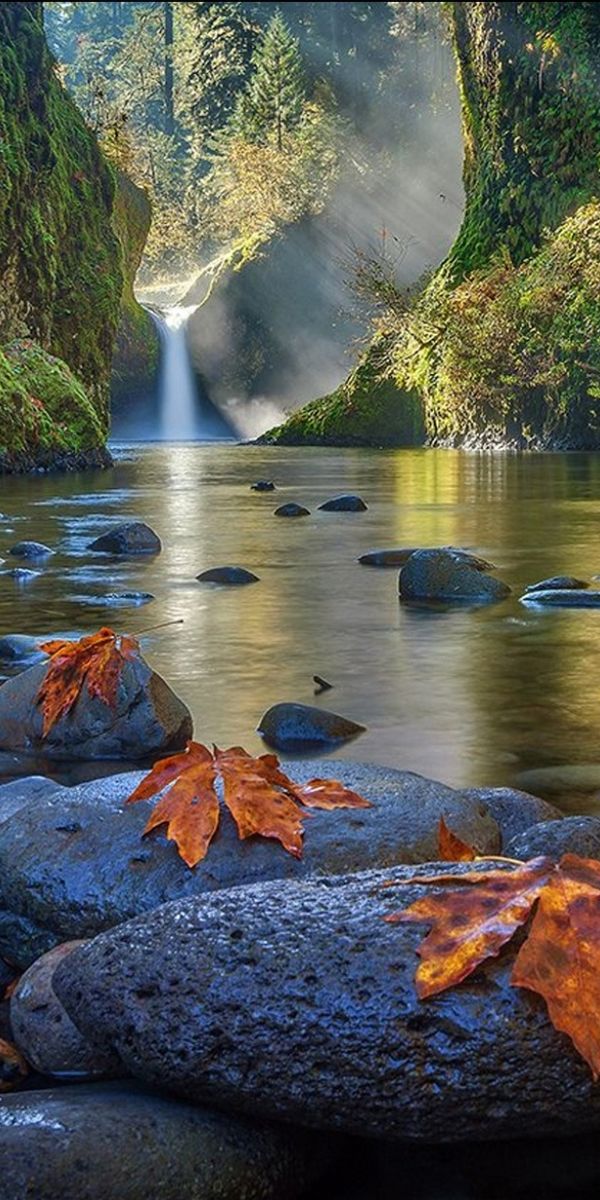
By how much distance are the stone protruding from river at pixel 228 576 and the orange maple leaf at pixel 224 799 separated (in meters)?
7.09

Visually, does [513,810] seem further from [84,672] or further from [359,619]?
[359,619]

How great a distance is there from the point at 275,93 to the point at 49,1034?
5632cm

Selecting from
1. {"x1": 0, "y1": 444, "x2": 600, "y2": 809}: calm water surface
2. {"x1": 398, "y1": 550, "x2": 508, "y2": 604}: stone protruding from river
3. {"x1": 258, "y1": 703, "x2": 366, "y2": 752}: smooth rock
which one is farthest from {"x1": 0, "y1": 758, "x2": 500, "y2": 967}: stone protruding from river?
{"x1": 398, "y1": 550, "x2": 508, "y2": 604}: stone protruding from river

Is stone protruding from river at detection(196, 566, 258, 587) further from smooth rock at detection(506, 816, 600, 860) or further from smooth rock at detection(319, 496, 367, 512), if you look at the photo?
smooth rock at detection(506, 816, 600, 860)

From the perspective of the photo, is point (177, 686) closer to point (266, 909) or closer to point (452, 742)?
point (452, 742)

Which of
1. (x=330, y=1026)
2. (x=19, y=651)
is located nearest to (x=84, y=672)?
(x=19, y=651)

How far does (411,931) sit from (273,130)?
55.8m

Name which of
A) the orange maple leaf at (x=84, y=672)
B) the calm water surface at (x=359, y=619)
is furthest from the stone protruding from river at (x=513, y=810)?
the orange maple leaf at (x=84, y=672)

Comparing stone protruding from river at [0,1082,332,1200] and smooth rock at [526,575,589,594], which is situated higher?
stone protruding from river at [0,1082,332,1200]

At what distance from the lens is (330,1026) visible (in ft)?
7.45

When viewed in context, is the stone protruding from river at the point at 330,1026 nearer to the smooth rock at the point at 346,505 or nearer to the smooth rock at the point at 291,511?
the smooth rock at the point at 291,511

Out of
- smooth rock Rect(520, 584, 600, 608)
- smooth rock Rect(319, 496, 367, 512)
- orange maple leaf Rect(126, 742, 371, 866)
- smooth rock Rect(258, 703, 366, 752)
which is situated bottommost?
smooth rock Rect(319, 496, 367, 512)

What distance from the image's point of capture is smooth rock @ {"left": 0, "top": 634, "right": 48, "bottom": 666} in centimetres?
698

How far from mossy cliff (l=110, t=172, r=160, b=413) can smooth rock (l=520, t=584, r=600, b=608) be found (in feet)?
118
